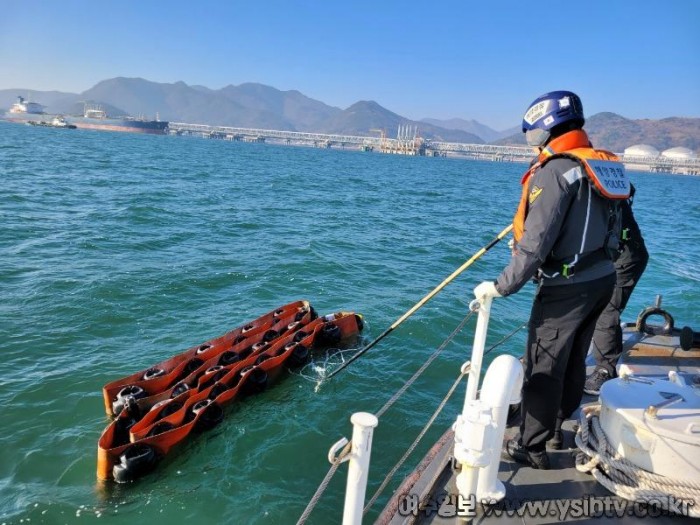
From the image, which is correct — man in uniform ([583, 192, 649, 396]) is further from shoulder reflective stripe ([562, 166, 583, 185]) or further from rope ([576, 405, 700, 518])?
shoulder reflective stripe ([562, 166, 583, 185])

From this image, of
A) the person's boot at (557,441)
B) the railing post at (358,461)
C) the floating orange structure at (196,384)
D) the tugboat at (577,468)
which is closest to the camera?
the railing post at (358,461)

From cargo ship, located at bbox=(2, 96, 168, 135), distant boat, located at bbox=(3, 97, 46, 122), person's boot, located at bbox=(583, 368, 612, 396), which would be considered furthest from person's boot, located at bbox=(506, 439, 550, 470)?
distant boat, located at bbox=(3, 97, 46, 122)

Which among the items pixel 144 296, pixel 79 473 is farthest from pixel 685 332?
pixel 144 296

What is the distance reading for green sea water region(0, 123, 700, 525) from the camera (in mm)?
6258

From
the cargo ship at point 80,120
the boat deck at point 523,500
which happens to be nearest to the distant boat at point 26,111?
the cargo ship at point 80,120

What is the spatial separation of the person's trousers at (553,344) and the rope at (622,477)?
392 millimetres

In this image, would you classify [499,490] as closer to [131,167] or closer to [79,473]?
[79,473]

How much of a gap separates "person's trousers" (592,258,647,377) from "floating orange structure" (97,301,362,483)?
5.23 meters

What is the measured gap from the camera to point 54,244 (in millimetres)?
16438

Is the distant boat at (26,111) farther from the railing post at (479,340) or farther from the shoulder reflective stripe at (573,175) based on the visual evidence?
the shoulder reflective stripe at (573,175)

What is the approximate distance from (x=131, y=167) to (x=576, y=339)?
44.7 meters

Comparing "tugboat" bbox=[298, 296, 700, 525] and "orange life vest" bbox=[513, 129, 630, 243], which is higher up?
"orange life vest" bbox=[513, 129, 630, 243]

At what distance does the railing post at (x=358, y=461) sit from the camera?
105 inches

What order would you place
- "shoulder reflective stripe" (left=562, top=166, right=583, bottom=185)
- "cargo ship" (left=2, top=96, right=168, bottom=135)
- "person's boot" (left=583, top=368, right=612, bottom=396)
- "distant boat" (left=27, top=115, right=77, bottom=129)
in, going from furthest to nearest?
"cargo ship" (left=2, top=96, right=168, bottom=135), "distant boat" (left=27, top=115, right=77, bottom=129), "person's boot" (left=583, top=368, right=612, bottom=396), "shoulder reflective stripe" (left=562, top=166, right=583, bottom=185)
